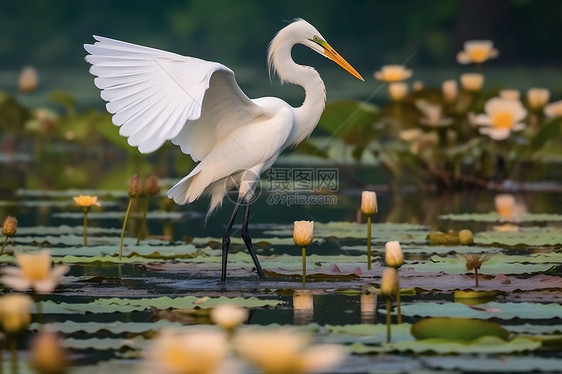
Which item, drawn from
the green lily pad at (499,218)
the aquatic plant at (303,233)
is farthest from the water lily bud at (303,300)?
the green lily pad at (499,218)

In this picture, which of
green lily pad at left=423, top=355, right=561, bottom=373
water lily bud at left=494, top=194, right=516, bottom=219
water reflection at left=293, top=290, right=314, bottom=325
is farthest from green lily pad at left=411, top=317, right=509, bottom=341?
water lily bud at left=494, top=194, right=516, bottom=219

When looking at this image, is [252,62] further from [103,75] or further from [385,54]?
[103,75]

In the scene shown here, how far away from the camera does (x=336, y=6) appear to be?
2559 centimetres

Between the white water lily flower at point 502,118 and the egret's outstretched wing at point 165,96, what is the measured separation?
11.3 feet

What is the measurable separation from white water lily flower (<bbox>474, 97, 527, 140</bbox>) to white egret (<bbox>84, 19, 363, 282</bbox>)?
2820 mm

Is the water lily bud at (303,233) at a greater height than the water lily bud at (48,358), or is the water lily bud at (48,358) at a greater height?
the water lily bud at (303,233)

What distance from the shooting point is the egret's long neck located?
233 inches

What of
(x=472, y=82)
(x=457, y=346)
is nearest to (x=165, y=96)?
(x=457, y=346)

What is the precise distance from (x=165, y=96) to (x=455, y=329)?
165 centimetres

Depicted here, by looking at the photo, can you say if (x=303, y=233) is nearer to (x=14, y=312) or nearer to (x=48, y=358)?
(x=14, y=312)

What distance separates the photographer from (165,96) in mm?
4801

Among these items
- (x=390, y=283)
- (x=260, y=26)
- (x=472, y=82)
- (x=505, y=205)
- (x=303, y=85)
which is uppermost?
(x=260, y=26)

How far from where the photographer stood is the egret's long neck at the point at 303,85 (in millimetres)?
5918

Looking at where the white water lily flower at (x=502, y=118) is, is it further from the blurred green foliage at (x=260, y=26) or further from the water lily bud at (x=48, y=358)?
the blurred green foliage at (x=260, y=26)
